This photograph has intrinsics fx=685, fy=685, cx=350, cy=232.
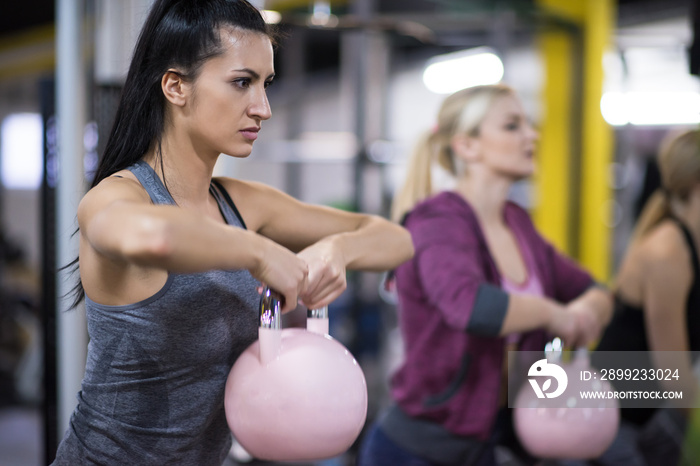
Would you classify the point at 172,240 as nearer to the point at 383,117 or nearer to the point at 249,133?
the point at 249,133

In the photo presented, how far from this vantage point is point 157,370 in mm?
1032

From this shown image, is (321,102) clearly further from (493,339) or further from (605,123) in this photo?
(493,339)

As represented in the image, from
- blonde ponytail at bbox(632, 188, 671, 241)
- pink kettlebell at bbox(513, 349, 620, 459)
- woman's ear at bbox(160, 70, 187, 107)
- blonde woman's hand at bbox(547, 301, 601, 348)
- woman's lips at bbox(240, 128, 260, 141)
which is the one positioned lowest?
pink kettlebell at bbox(513, 349, 620, 459)

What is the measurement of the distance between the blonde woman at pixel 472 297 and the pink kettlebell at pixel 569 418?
0.11 meters

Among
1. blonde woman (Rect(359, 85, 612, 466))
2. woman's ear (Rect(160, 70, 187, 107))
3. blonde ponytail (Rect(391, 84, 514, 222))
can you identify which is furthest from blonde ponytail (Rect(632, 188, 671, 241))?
woman's ear (Rect(160, 70, 187, 107))

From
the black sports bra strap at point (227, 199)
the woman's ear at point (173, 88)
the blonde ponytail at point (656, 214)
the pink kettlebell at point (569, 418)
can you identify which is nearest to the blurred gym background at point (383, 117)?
the blonde ponytail at point (656, 214)

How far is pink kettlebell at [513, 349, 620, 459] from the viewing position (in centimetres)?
147

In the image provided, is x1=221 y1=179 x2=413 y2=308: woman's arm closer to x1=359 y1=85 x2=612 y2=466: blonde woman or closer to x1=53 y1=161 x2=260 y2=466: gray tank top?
x1=53 y1=161 x2=260 y2=466: gray tank top

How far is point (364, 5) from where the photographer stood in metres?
4.05

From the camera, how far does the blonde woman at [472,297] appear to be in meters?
1.60

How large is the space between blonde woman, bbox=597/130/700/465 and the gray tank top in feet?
4.15

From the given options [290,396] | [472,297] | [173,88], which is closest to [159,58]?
[173,88]

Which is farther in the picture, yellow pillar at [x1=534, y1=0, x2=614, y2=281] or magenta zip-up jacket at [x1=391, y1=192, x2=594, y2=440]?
yellow pillar at [x1=534, y1=0, x2=614, y2=281]

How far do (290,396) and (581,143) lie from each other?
4.17 metres
